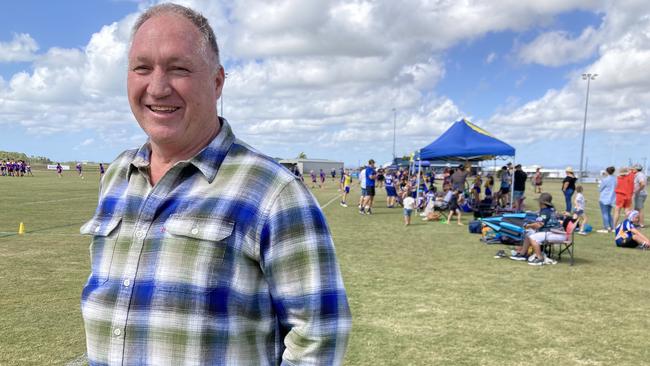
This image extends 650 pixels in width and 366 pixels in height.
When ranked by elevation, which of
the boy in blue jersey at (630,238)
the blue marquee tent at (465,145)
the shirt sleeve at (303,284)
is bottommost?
the boy in blue jersey at (630,238)

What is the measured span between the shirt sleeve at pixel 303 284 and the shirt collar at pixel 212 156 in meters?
0.24

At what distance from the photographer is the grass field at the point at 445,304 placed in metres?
4.23

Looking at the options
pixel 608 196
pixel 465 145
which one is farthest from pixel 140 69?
pixel 465 145

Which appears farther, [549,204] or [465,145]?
[465,145]

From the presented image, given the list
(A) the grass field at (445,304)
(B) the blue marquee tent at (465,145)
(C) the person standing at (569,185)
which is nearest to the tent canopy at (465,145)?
(B) the blue marquee tent at (465,145)

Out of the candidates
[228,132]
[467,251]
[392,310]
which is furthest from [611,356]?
[467,251]

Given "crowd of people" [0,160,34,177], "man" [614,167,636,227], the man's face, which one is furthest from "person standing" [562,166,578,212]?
"crowd of people" [0,160,34,177]

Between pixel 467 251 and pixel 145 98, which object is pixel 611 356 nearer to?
pixel 145 98

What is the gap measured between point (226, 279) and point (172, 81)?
595mm

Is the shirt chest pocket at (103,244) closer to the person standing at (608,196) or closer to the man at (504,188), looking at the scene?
the person standing at (608,196)

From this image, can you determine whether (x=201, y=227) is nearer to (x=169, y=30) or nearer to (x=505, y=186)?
(x=169, y=30)

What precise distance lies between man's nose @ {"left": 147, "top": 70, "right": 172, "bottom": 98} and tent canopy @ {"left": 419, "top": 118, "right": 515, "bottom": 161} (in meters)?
14.7

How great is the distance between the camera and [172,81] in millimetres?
1426

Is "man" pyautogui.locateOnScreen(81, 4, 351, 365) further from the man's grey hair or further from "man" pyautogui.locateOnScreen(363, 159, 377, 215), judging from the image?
"man" pyautogui.locateOnScreen(363, 159, 377, 215)
